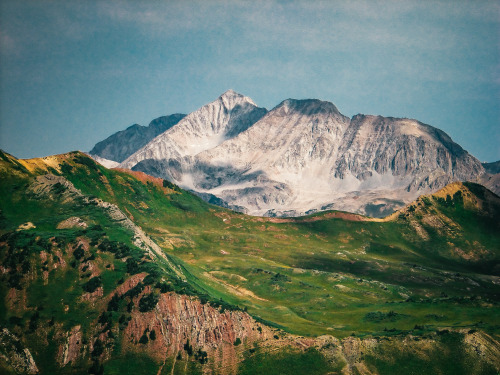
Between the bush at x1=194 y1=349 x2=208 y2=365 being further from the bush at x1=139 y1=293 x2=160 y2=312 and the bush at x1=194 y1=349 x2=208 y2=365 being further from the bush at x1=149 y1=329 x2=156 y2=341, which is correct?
the bush at x1=139 y1=293 x2=160 y2=312

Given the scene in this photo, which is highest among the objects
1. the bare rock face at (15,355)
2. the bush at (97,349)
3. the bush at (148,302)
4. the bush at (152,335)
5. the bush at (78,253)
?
the bush at (78,253)

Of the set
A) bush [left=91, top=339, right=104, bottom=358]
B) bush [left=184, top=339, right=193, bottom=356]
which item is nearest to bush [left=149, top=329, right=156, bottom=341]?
bush [left=184, top=339, right=193, bottom=356]

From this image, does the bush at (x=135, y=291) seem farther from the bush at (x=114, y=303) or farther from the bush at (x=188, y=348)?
the bush at (x=188, y=348)

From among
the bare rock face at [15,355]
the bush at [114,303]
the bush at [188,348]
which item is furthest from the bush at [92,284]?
the bush at [188,348]

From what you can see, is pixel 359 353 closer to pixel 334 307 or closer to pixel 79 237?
pixel 334 307

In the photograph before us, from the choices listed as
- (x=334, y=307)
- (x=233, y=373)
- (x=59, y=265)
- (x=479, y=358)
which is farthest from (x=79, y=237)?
(x=479, y=358)

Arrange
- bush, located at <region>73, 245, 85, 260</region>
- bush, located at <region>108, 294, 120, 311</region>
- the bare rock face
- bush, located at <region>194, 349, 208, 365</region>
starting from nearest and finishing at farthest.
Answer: the bare rock face < bush, located at <region>194, 349, 208, 365</region> < bush, located at <region>108, 294, 120, 311</region> < bush, located at <region>73, 245, 85, 260</region>

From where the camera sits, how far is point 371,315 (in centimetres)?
16262

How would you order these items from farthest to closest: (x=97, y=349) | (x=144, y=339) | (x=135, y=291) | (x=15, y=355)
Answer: (x=135, y=291), (x=144, y=339), (x=97, y=349), (x=15, y=355)

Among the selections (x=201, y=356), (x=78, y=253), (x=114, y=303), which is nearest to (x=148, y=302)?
(x=114, y=303)

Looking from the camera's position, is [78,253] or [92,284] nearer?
[92,284]

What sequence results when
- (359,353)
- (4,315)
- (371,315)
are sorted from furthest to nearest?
1. (371,315)
2. (359,353)
3. (4,315)

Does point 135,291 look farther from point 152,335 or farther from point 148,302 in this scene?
point 152,335

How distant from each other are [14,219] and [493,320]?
164 meters
